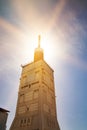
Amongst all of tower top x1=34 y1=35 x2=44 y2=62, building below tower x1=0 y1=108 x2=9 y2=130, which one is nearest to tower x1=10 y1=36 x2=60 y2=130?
tower top x1=34 y1=35 x2=44 y2=62

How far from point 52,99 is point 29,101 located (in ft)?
21.8

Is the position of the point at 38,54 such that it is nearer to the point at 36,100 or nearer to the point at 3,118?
the point at 36,100

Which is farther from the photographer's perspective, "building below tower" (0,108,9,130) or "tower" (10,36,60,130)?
"tower" (10,36,60,130)

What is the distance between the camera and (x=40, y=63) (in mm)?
34156

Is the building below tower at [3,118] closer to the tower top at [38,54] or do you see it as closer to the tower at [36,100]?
the tower at [36,100]

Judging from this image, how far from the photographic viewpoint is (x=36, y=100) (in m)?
27.6

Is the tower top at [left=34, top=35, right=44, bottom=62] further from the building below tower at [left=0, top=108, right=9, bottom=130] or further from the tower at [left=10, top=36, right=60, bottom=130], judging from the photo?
the building below tower at [left=0, top=108, right=9, bottom=130]

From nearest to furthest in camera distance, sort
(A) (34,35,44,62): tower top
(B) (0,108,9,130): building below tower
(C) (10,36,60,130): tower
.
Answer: (B) (0,108,9,130): building below tower, (C) (10,36,60,130): tower, (A) (34,35,44,62): tower top

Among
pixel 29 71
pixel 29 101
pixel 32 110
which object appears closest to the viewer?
pixel 32 110

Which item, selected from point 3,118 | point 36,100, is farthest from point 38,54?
point 3,118

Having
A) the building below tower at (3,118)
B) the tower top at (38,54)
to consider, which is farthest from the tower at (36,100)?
the building below tower at (3,118)

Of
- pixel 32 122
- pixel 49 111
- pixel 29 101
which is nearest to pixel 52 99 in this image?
pixel 49 111

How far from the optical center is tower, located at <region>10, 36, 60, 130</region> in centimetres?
2467

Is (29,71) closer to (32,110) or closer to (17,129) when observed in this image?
(32,110)
